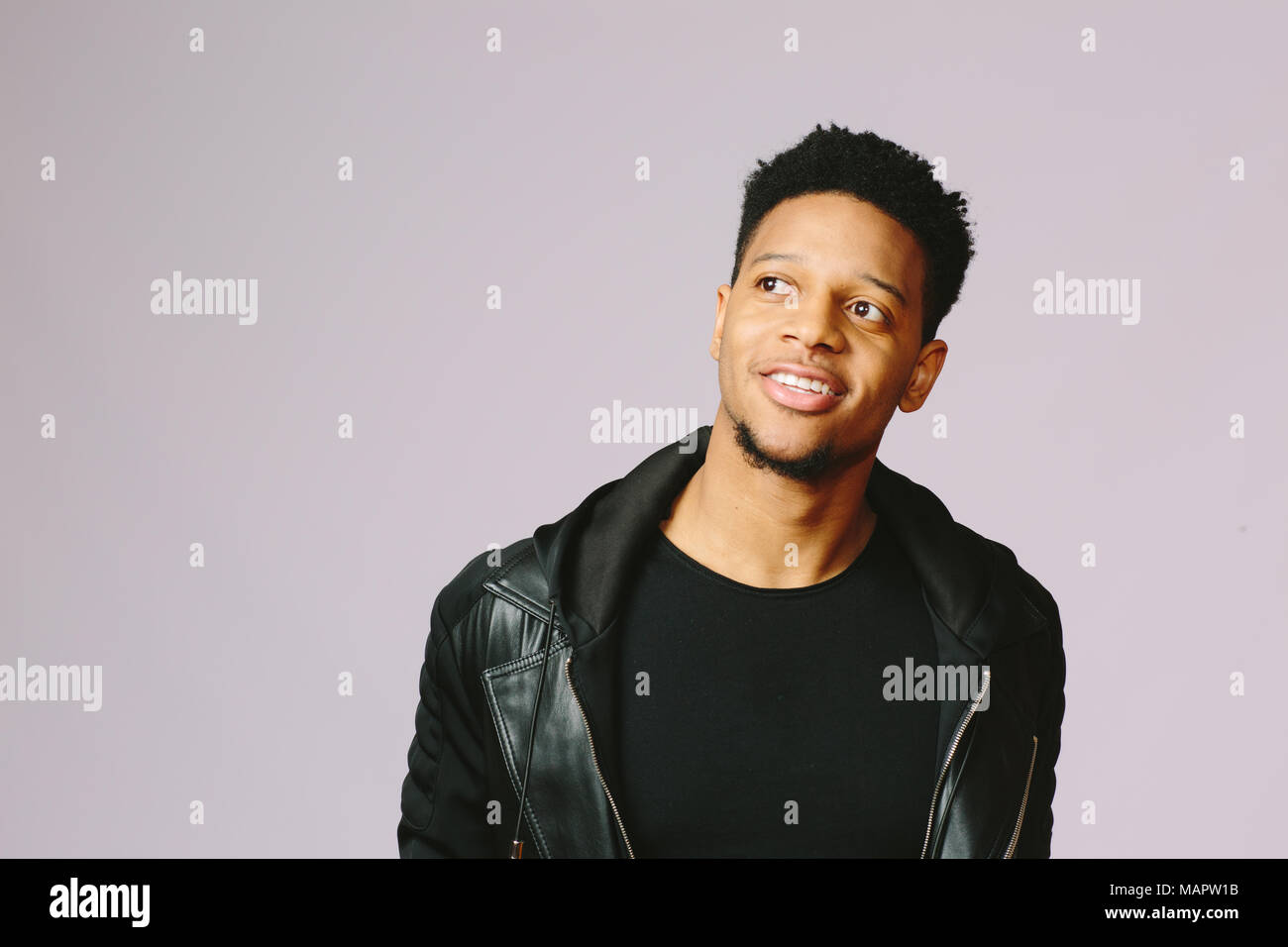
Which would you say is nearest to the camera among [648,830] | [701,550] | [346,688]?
[648,830]

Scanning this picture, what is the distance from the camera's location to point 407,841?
2.96 meters

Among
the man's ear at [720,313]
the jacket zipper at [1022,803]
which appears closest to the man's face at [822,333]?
the man's ear at [720,313]

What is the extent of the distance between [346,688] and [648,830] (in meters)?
1.89

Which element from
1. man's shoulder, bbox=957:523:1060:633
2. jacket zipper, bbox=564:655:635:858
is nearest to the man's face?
man's shoulder, bbox=957:523:1060:633

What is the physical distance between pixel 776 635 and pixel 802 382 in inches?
21.3

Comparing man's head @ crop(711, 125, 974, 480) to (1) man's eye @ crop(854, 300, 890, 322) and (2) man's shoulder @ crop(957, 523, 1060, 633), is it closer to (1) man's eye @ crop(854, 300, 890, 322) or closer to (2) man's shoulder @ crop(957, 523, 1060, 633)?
(1) man's eye @ crop(854, 300, 890, 322)

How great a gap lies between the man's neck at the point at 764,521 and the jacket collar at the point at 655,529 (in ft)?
0.33

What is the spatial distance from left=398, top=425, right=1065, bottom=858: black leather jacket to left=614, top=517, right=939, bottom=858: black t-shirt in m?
0.06

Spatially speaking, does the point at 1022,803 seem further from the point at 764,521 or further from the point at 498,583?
the point at 498,583

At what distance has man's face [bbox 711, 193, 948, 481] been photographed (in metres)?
2.70

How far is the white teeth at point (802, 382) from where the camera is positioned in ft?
8.84

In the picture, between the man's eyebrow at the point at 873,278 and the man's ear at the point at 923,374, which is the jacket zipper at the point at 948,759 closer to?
the man's ear at the point at 923,374
